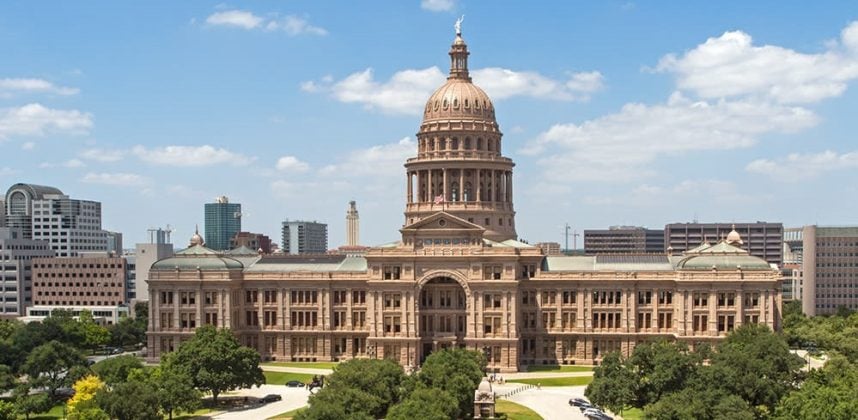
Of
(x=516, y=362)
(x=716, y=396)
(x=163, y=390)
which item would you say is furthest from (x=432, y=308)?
(x=716, y=396)

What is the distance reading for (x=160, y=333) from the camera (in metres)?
Answer: 167

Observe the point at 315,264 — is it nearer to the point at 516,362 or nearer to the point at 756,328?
the point at 516,362

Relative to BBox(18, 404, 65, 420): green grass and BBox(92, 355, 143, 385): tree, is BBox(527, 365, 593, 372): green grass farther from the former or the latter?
BBox(18, 404, 65, 420): green grass

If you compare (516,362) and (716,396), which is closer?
(716,396)

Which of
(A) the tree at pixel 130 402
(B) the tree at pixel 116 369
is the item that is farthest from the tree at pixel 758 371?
(B) the tree at pixel 116 369

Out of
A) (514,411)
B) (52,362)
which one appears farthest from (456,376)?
(52,362)

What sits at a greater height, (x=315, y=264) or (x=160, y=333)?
(x=315, y=264)

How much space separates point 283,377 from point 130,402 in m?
49.2

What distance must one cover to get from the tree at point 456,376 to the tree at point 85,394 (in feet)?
123

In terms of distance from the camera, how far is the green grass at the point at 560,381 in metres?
144

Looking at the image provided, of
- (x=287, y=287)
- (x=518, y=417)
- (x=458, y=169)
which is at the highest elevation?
(x=458, y=169)

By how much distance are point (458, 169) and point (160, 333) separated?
62.4 metres

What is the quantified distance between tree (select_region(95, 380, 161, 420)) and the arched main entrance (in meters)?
61.1

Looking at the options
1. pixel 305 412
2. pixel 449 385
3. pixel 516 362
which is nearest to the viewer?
pixel 305 412
